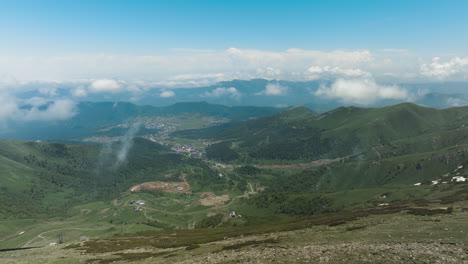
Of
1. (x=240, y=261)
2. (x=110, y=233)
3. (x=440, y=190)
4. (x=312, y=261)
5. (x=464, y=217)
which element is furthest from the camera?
(x=110, y=233)

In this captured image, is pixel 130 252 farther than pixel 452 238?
Yes

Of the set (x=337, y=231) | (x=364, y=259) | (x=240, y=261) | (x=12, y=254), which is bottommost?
(x=12, y=254)

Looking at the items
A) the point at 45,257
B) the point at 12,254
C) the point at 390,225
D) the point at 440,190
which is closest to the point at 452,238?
the point at 390,225

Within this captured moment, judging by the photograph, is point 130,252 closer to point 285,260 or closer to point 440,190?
point 285,260

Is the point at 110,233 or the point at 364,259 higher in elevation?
the point at 364,259

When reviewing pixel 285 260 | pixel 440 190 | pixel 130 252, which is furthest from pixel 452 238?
pixel 440 190

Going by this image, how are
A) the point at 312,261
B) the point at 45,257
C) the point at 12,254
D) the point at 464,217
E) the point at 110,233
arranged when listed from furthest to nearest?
the point at 110,233 → the point at 12,254 → the point at 45,257 → the point at 464,217 → the point at 312,261

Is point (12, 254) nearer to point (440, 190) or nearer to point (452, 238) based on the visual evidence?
point (452, 238)

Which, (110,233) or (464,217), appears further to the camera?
(110,233)

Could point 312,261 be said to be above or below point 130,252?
above
